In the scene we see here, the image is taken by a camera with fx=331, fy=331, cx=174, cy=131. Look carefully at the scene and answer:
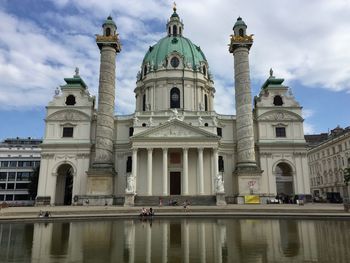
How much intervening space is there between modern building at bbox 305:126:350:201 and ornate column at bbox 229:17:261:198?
1984cm

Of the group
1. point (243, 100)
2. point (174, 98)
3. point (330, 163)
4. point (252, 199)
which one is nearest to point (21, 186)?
point (174, 98)

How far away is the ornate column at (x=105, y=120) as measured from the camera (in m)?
43.6

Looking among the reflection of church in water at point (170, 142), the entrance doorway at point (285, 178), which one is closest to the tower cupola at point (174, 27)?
the reflection of church in water at point (170, 142)

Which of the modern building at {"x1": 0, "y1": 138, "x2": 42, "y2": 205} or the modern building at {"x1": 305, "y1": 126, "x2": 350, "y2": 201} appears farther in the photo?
the modern building at {"x1": 0, "y1": 138, "x2": 42, "y2": 205}

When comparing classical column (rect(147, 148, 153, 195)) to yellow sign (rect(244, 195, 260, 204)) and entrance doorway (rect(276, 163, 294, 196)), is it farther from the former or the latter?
entrance doorway (rect(276, 163, 294, 196))

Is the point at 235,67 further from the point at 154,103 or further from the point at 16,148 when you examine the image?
the point at 16,148

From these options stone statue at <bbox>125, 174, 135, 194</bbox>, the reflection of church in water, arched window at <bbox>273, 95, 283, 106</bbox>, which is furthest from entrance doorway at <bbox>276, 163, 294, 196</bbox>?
stone statue at <bbox>125, 174, 135, 194</bbox>

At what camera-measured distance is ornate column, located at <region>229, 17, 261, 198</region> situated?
146 feet

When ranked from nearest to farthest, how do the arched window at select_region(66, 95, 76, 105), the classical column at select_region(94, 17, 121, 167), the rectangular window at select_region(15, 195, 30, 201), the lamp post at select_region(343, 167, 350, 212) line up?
the lamp post at select_region(343, 167, 350, 212)
the classical column at select_region(94, 17, 121, 167)
the arched window at select_region(66, 95, 76, 105)
the rectangular window at select_region(15, 195, 30, 201)

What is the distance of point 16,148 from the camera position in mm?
76250

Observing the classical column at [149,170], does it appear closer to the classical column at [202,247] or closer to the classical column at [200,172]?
the classical column at [200,172]

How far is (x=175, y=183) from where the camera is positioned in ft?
154

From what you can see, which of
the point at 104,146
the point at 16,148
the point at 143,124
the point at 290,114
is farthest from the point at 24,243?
the point at 16,148

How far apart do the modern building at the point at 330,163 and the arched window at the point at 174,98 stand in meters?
29.1
